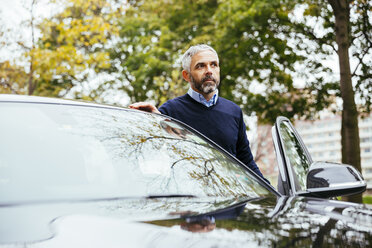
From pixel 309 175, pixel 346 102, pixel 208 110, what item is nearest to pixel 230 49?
pixel 346 102

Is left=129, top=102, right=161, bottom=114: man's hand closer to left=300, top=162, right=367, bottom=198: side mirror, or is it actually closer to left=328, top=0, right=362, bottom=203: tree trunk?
left=300, top=162, right=367, bottom=198: side mirror

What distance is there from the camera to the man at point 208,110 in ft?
12.3

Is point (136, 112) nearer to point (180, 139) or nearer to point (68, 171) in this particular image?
point (180, 139)

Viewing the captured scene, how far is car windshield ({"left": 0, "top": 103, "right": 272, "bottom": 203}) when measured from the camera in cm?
186

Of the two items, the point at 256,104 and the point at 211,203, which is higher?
the point at 256,104

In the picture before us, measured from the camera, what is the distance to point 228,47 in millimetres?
16812

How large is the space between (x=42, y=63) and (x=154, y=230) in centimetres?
1210

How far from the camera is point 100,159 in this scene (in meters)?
Answer: 2.12

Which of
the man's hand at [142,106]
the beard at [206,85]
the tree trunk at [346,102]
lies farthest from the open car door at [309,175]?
the tree trunk at [346,102]

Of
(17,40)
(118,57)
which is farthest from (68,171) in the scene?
(118,57)

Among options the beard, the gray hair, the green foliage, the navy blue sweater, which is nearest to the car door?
the navy blue sweater

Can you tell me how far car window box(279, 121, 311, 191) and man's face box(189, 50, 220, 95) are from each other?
1.16 meters

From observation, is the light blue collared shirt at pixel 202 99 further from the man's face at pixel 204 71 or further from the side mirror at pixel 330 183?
the side mirror at pixel 330 183

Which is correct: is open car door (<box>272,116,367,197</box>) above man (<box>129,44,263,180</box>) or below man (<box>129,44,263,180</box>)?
below
